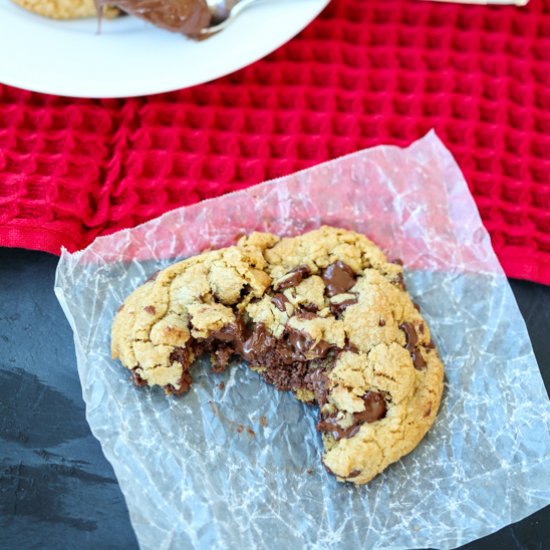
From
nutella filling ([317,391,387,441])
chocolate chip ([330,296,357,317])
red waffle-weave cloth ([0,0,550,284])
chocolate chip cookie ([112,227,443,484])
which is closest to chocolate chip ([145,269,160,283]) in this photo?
chocolate chip cookie ([112,227,443,484])

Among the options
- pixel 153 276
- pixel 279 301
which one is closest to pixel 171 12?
pixel 153 276

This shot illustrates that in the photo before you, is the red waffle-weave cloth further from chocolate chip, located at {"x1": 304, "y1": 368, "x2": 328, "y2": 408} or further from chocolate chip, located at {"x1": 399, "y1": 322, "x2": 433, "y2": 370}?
chocolate chip, located at {"x1": 304, "y1": 368, "x2": 328, "y2": 408}

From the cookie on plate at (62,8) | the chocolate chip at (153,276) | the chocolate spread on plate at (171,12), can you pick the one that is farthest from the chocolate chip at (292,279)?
the cookie on plate at (62,8)

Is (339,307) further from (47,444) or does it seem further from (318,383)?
(47,444)

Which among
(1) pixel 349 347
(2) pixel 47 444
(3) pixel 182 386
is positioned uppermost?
(1) pixel 349 347

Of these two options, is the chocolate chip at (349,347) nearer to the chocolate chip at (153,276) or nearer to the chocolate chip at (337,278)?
the chocolate chip at (337,278)
